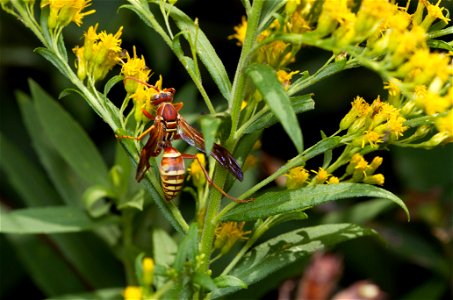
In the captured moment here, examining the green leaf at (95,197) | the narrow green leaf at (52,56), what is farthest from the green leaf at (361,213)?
the narrow green leaf at (52,56)

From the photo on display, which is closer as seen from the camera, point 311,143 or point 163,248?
point 163,248

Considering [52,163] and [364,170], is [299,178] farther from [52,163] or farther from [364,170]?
[52,163]

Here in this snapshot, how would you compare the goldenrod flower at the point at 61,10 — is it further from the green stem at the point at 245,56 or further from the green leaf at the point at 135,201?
the green leaf at the point at 135,201

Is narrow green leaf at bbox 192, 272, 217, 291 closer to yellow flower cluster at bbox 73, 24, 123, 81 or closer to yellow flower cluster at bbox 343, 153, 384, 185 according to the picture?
yellow flower cluster at bbox 343, 153, 384, 185

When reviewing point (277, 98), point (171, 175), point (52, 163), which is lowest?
point (52, 163)

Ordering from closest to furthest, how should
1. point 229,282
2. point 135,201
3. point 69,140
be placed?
point 229,282 < point 135,201 < point 69,140

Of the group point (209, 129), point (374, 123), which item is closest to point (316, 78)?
point (374, 123)

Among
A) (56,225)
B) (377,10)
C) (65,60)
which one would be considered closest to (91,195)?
(56,225)
